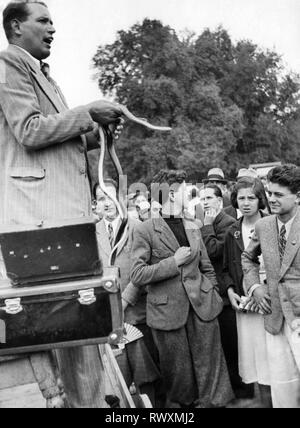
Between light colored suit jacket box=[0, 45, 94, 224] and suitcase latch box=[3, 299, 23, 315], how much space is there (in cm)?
41

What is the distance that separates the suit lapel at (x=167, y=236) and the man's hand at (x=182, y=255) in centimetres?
7

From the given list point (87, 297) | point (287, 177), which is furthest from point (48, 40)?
point (287, 177)

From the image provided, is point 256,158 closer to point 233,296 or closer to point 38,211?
point 233,296

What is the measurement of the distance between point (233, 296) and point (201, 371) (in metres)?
0.69

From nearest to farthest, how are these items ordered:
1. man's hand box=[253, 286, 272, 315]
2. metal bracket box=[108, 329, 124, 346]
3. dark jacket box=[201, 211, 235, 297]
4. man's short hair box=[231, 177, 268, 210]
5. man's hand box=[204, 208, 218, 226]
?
metal bracket box=[108, 329, 124, 346], man's hand box=[253, 286, 272, 315], man's short hair box=[231, 177, 268, 210], dark jacket box=[201, 211, 235, 297], man's hand box=[204, 208, 218, 226]

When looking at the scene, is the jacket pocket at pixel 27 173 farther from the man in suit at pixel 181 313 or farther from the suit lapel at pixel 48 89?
the man in suit at pixel 181 313

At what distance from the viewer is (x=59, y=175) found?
2.53 m

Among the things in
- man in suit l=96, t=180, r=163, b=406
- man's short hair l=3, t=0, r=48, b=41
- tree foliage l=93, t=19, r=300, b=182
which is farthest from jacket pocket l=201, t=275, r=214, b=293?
tree foliage l=93, t=19, r=300, b=182

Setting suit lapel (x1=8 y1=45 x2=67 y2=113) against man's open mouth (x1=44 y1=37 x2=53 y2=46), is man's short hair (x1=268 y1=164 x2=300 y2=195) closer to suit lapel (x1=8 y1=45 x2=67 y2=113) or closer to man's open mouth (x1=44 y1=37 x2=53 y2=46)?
suit lapel (x1=8 y1=45 x2=67 y2=113)

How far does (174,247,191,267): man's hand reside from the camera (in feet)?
14.5

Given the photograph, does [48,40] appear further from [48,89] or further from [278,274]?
[278,274]

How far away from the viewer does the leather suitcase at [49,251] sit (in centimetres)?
211

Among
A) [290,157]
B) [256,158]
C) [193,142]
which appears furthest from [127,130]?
[290,157]

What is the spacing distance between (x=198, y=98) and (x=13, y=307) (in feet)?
85.8
